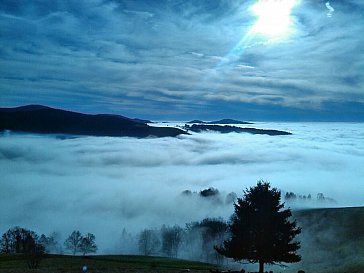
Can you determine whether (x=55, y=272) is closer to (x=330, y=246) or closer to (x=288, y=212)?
(x=288, y=212)

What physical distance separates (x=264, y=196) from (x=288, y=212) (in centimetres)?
252

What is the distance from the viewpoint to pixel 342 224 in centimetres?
12188

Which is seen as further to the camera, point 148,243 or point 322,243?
point 148,243

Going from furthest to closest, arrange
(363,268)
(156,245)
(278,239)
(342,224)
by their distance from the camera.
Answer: (156,245) < (342,224) < (363,268) < (278,239)

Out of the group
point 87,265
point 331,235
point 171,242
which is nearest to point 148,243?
point 171,242

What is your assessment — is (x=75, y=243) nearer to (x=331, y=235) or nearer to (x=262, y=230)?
(x=331, y=235)

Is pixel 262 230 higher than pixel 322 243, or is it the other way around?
pixel 262 230

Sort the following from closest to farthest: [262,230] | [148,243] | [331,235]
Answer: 1. [262,230]
2. [331,235]
3. [148,243]

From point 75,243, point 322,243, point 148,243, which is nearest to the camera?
point 322,243

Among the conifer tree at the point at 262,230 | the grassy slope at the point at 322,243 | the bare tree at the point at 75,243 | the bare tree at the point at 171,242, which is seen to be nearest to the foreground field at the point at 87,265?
the grassy slope at the point at 322,243

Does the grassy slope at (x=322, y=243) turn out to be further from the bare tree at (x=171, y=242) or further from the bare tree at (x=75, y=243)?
the bare tree at (x=75, y=243)

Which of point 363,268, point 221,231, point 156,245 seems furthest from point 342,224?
point 156,245

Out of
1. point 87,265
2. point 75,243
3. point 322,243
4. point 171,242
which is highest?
point 322,243

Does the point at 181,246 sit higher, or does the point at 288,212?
the point at 288,212
